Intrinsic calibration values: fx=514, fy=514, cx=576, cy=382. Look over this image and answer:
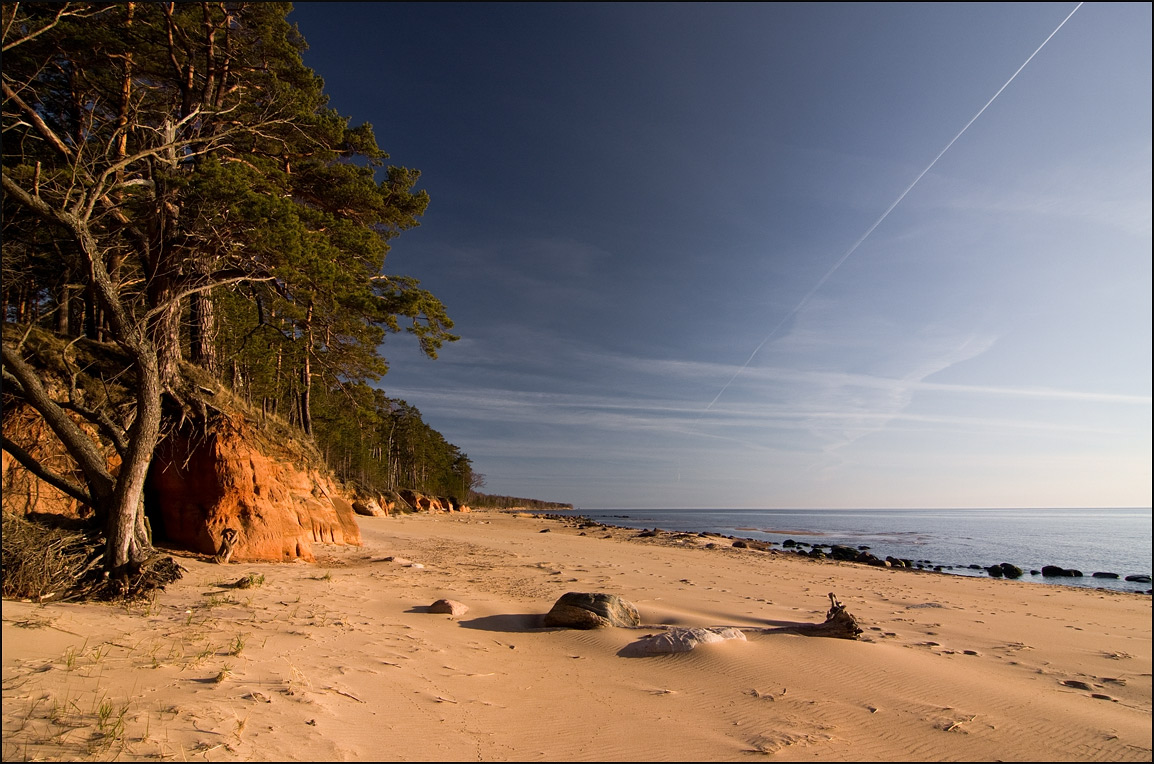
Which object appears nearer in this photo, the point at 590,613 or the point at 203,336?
the point at 590,613

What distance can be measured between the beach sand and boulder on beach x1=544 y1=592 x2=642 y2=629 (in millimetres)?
207

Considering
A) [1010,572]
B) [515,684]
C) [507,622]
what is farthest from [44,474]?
[1010,572]

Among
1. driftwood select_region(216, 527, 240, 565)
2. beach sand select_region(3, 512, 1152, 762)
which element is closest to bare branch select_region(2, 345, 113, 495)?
beach sand select_region(3, 512, 1152, 762)

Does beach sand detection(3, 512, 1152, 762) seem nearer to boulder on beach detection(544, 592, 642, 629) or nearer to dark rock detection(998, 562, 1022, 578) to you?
boulder on beach detection(544, 592, 642, 629)

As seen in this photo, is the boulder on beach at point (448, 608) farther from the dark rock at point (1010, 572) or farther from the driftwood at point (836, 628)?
the dark rock at point (1010, 572)

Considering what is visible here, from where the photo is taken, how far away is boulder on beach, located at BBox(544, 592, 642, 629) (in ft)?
22.4

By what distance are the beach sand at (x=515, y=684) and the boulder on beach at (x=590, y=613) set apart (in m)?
0.21

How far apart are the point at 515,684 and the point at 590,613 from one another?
224cm

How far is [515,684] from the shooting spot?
189 inches

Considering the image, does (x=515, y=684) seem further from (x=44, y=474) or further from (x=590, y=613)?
(x=44, y=474)

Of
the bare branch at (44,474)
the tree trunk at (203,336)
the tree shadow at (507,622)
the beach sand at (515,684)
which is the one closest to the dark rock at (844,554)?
the beach sand at (515,684)

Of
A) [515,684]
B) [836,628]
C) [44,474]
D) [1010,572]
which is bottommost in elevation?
[1010,572]

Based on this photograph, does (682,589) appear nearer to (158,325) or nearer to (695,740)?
(695,740)

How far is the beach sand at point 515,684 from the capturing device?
10.9 feet
